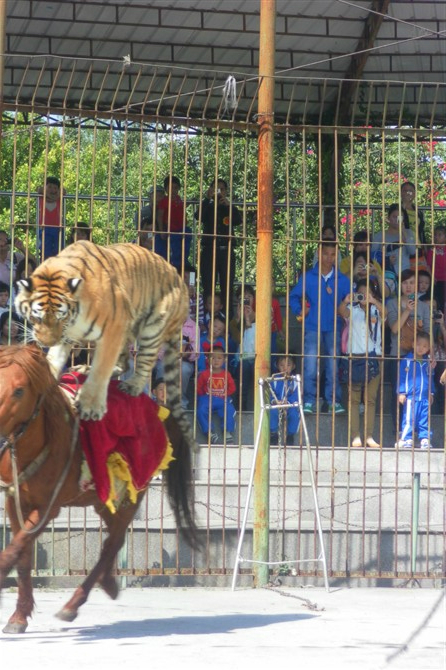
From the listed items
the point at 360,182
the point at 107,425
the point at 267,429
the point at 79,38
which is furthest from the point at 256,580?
the point at 360,182

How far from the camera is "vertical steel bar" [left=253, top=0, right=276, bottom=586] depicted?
29.8 ft

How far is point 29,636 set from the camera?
670 cm

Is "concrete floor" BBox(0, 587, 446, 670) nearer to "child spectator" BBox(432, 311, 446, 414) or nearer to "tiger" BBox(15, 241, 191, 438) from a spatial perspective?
"tiger" BBox(15, 241, 191, 438)

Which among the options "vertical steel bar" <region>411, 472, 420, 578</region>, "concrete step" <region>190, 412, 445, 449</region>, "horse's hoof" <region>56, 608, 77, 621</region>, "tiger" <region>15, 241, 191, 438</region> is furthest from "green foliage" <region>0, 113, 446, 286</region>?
"horse's hoof" <region>56, 608, 77, 621</region>

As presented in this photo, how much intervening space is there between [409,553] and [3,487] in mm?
4105

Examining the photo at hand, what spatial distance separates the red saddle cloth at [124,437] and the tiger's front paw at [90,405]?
0.09 meters

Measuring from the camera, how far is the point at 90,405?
6828 millimetres

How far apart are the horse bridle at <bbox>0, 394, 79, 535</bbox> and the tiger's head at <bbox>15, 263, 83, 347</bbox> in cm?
36

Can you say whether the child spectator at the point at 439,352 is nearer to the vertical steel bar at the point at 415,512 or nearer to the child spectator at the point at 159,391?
the vertical steel bar at the point at 415,512

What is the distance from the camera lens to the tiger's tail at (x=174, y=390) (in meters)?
8.09

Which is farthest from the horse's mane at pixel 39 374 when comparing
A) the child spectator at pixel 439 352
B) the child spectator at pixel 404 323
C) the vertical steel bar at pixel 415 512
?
the child spectator at pixel 439 352

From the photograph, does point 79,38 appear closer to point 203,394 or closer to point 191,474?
point 203,394

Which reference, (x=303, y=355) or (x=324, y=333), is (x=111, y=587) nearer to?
(x=303, y=355)

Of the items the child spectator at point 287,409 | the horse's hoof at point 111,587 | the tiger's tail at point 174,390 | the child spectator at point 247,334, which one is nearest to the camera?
the horse's hoof at point 111,587
